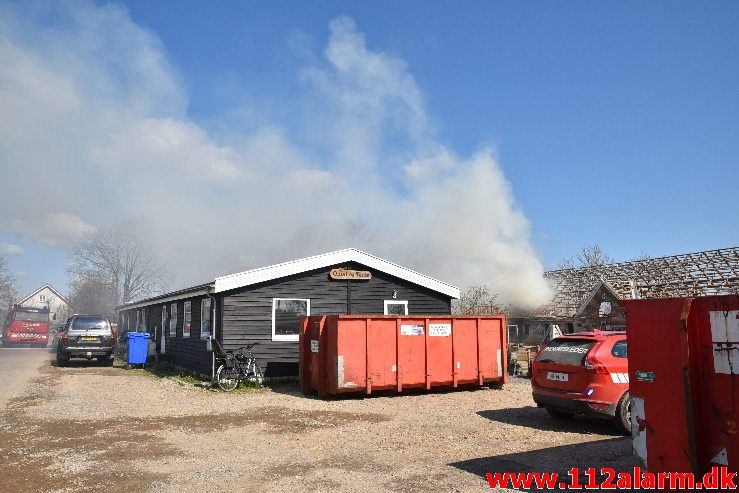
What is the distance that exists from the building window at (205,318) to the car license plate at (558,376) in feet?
36.0

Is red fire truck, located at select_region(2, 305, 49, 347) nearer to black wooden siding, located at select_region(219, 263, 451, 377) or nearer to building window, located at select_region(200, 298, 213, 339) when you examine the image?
building window, located at select_region(200, 298, 213, 339)

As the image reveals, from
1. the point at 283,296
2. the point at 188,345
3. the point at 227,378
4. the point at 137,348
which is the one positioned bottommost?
the point at 227,378

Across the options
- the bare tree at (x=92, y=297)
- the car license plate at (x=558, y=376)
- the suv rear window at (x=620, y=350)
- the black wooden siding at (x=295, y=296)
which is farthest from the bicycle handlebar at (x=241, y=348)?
the bare tree at (x=92, y=297)

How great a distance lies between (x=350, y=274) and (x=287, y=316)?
236 cm

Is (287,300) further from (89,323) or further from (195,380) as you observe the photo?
(89,323)

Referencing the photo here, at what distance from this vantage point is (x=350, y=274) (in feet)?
56.4

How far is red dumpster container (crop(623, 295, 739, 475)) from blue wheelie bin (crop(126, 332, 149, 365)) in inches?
759

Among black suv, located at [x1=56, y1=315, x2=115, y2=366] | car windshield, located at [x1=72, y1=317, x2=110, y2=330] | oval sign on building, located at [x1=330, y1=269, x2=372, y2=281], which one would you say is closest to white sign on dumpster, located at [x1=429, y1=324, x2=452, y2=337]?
oval sign on building, located at [x1=330, y1=269, x2=372, y2=281]

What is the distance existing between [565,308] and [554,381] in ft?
93.2

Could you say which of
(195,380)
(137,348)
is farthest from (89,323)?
(195,380)

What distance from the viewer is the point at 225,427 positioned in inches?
354

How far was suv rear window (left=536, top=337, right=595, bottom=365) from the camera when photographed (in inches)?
341

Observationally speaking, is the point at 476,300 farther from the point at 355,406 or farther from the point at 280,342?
the point at 355,406

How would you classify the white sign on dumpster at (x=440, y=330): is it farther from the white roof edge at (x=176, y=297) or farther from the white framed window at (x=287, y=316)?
the white roof edge at (x=176, y=297)
